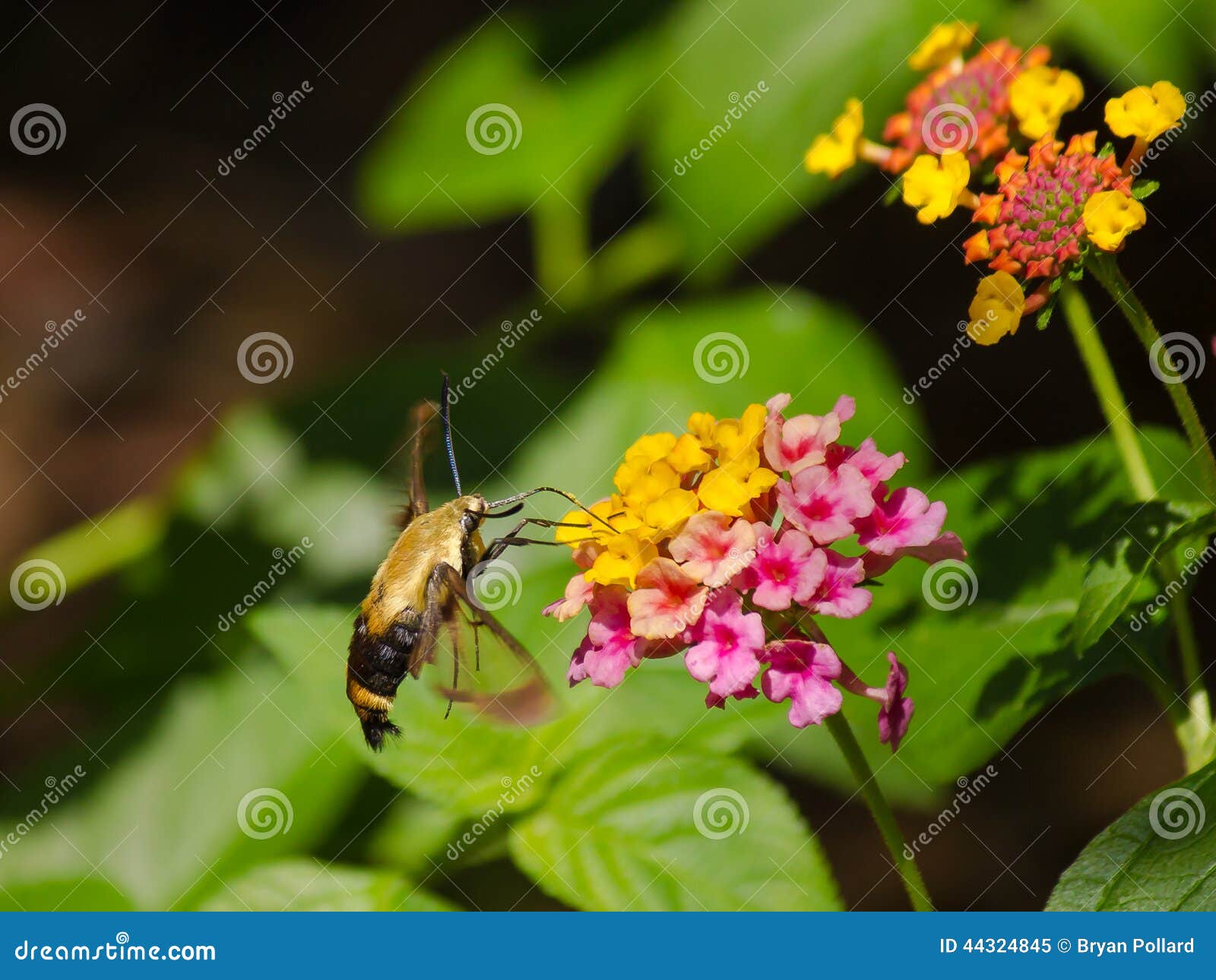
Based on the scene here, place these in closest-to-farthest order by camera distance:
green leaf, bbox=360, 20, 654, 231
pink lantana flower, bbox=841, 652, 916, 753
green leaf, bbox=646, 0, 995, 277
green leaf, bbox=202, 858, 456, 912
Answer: pink lantana flower, bbox=841, 652, 916, 753, green leaf, bbox=202, 858, 456, 912, green leaf, bbox=646, 0, 995, 277, green leaf, bbox=360, 20, 654, 231

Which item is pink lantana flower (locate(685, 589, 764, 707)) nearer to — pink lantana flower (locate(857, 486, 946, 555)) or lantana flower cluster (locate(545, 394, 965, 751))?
lantana flower cluster (locate(545, 394, 965, 751))

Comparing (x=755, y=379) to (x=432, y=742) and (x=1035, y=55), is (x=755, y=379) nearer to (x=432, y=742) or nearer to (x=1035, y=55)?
(x=1035, y=55)

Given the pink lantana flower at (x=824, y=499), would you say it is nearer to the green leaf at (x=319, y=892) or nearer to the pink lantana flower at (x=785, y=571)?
the pink lantana flower at (x=785, y=571)

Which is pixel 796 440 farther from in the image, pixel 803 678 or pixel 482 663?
A: pixel 482 663

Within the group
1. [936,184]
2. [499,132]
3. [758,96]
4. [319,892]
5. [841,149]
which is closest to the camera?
[936,184]

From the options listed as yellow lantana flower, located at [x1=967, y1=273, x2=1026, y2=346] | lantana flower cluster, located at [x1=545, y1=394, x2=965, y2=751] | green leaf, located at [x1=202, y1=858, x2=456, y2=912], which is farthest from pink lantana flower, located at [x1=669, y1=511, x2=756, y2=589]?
green leaf, located at [x1=202, y1=858, x2=456, y2=912]

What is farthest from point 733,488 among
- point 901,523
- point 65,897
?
point 65,897

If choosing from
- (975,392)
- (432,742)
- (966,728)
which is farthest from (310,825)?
(975,392)
